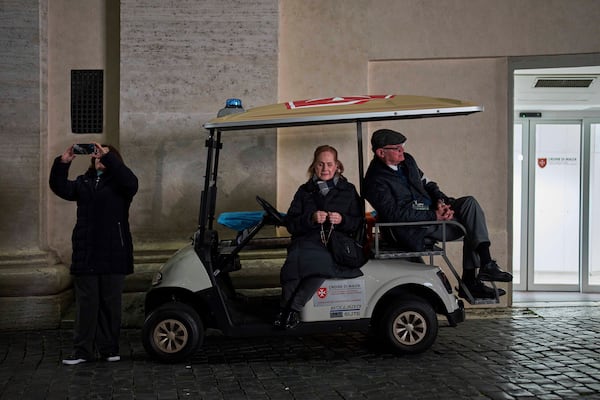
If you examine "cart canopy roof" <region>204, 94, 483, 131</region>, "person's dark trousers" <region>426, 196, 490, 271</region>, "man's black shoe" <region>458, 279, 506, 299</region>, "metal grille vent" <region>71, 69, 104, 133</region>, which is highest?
"metal grille vent" <region>71, 69, 104, 133</region>

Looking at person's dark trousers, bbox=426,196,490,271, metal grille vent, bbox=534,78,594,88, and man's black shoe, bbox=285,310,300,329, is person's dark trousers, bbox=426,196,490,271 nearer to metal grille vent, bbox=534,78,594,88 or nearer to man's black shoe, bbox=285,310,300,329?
man's black shoe, bbox=285,310,300,329

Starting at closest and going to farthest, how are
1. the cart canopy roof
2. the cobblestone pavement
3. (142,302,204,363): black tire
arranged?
1. the cobblestone pavement
2. the cart canopy roof
3. (142,302,204,363): black tire

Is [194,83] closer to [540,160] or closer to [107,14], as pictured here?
[107,14]

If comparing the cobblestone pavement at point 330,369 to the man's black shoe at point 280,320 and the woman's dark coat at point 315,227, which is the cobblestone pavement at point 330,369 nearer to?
the man's black shoe at point 280,320

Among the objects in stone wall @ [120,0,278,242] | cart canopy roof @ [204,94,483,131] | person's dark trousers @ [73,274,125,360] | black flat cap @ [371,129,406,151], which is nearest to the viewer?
cart canopy roof @ [204,94,483,131]

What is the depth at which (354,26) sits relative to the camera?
9.38 meters

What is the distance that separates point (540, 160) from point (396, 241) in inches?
179

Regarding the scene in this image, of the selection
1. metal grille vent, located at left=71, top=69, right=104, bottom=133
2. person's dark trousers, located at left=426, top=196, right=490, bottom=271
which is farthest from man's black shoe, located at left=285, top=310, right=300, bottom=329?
metal grille vent, located at left=71, top=69, right=104, bottom=133

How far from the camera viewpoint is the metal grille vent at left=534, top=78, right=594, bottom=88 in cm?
993

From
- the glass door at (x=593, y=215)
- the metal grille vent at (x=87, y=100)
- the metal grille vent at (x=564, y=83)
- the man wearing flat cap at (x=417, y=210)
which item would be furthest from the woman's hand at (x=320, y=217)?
the glass door at (x=593, y=215)

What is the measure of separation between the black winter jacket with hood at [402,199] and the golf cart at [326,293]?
0.18 m

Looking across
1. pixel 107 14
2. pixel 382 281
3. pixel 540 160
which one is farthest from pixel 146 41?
pixel 540 160

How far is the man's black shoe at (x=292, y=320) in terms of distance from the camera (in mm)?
6629

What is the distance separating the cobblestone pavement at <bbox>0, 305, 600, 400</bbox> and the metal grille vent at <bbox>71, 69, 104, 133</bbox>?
7.96 feet
